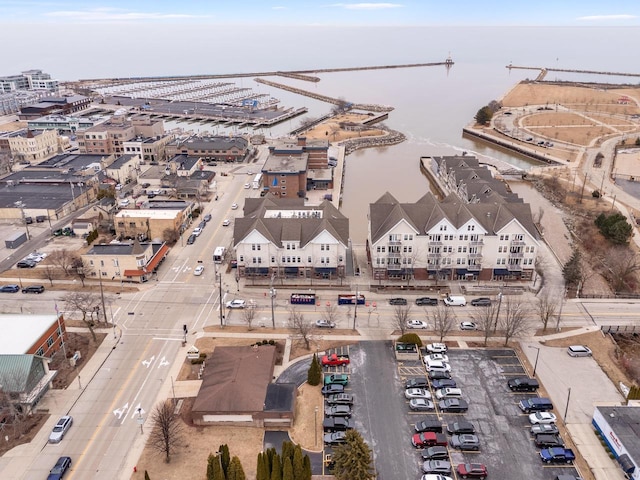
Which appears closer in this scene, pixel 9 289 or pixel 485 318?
pixel 485 318

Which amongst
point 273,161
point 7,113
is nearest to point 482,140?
point 273,161

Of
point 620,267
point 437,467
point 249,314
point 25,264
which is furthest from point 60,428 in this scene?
point 620,267

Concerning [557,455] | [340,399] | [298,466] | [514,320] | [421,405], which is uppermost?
[514,320]

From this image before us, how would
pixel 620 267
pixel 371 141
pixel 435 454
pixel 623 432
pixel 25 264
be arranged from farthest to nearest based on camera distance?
1. pixel 371 141
2. pixel 25 264
3. pixel 620 267
4. pixel 623 432
5. pixel 435 454

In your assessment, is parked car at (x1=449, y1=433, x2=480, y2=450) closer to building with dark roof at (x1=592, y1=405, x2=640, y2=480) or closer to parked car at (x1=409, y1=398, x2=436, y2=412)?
parked car at (x1=409, y1=398, x2=436, y2=412)

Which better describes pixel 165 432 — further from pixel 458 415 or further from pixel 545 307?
pixel 545 307

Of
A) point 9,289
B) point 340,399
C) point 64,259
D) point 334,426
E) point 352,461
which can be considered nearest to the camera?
point 352,461

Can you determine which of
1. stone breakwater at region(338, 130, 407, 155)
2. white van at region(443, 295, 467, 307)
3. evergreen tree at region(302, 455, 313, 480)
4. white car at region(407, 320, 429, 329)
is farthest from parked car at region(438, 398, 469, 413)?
stone breakwater at region(338, 130, 407, 155)

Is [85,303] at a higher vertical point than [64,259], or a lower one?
lower

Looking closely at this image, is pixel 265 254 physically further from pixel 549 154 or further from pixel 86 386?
pixel 549 154
